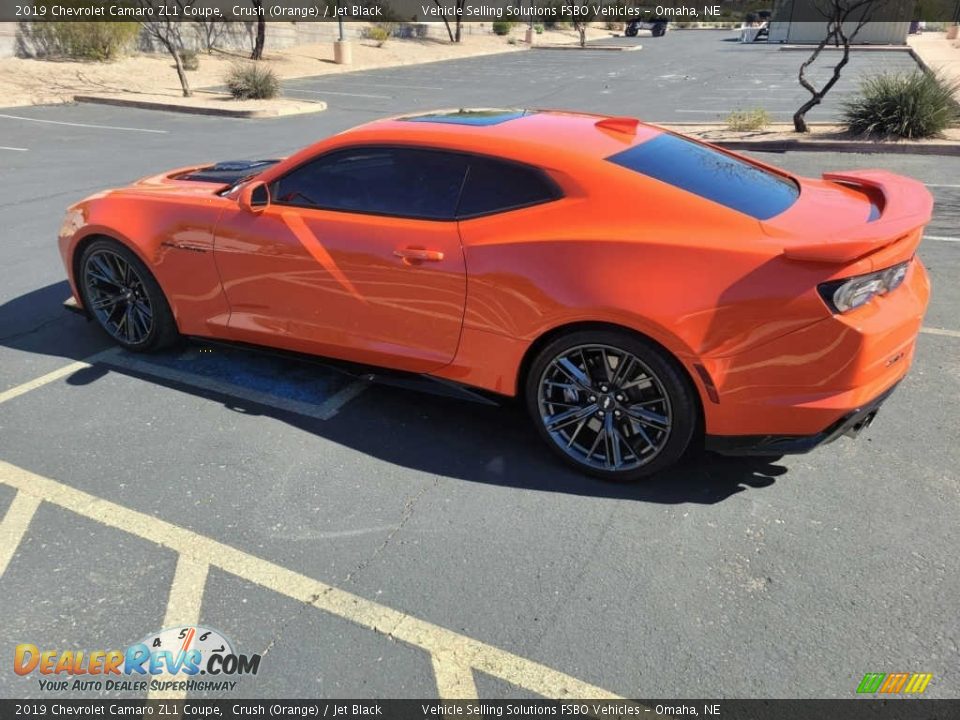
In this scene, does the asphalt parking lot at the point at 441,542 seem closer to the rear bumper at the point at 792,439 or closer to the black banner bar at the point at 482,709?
the black banner bar at the point at 482,709

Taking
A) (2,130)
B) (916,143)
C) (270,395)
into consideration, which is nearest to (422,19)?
(2,130)

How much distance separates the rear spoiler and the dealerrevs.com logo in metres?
2.54

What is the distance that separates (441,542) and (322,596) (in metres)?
0.54

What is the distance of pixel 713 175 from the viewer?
341 cm

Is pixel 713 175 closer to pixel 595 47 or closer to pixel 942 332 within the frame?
pixel 942 332

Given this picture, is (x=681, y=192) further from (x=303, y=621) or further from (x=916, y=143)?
(x=916, y=143)

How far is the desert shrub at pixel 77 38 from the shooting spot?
23.4m

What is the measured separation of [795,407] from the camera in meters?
2.87

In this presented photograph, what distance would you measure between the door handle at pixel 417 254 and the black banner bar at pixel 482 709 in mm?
1926

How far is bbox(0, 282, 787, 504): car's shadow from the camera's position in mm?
3336

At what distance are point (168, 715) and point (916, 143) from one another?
40.4 ft

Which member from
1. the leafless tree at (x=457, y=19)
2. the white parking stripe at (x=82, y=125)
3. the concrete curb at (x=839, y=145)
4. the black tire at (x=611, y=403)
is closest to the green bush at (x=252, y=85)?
the white parking stripe at (x=82, y=125)

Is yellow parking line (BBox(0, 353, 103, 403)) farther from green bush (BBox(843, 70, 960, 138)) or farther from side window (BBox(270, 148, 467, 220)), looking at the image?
green bush (BBox(843, 70, 960, 138))

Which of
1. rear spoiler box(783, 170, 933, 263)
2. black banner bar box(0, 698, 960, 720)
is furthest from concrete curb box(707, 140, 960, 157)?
black banner bar box(0, 698, 960, 720)
